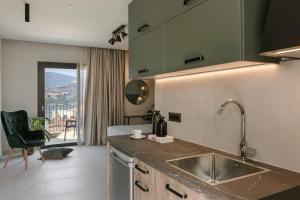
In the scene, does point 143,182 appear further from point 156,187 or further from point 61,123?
point 61,123

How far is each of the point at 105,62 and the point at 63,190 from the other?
3.55m

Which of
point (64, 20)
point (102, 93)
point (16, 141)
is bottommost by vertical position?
point (16, 141)

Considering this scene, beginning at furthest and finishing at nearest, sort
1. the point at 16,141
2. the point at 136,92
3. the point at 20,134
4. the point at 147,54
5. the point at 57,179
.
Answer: the point at 136,92
the point at 20,134
the point at 16,141
the point at 57,179
the point at 147,54

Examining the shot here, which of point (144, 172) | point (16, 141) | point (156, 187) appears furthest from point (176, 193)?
point (16, 141)

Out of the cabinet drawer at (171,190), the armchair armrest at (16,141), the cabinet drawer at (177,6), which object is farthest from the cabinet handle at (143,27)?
the armchair armrest at (16,141)

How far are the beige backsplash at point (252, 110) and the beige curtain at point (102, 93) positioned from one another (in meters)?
3.92

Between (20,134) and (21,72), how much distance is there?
1553 millimetres

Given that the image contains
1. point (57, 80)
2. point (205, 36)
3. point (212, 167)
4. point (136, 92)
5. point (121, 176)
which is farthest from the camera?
point (136, 92)

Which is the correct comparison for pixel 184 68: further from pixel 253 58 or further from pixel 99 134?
pixel 99 134

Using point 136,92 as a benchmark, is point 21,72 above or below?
above

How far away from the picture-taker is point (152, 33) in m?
2.01

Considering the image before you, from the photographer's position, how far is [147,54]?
6.92 feet

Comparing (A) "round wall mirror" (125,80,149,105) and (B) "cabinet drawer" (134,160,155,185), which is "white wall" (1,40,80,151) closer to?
(A) "round wall mirror" (125,80,149,105)

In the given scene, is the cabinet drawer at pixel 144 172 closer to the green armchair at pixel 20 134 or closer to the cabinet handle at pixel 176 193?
the cabinet handle at pixel 176 193
